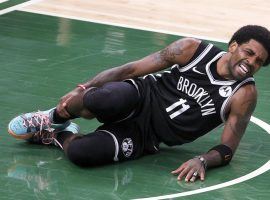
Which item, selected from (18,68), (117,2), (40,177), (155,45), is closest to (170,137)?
(40,177)

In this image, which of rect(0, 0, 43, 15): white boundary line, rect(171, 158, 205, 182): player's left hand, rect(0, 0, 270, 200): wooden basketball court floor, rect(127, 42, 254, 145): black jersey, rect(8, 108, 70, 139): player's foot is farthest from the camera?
rect(0, 0, 43, 15): white boundary line

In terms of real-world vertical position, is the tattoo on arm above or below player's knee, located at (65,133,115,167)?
above

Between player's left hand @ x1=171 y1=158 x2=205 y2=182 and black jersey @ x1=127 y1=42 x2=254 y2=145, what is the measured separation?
0.27m

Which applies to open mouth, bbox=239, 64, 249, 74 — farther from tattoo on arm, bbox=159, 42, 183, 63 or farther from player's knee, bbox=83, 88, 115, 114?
player's knee, bbox=83, 88, 115, 114

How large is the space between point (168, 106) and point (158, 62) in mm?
301

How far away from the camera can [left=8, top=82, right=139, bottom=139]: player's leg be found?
540 cm

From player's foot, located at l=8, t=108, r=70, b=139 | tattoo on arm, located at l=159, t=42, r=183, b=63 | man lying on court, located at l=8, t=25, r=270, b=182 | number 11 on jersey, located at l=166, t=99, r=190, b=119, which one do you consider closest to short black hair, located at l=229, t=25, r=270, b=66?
man lying on court, located at l=8, t=25, r=270, b=182

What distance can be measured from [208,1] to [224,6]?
0.88 ft

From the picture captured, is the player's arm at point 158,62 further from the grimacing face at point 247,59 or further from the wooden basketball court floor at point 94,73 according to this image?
the wooden basketball court floor at point 94,73

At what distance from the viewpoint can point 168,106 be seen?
566cm

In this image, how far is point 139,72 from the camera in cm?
574

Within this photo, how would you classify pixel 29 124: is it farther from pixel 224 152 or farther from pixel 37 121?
pixel 224 152

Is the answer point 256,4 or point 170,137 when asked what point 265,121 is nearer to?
point 170,137

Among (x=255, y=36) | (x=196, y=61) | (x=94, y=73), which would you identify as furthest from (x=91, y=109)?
(x=94, y=73)
